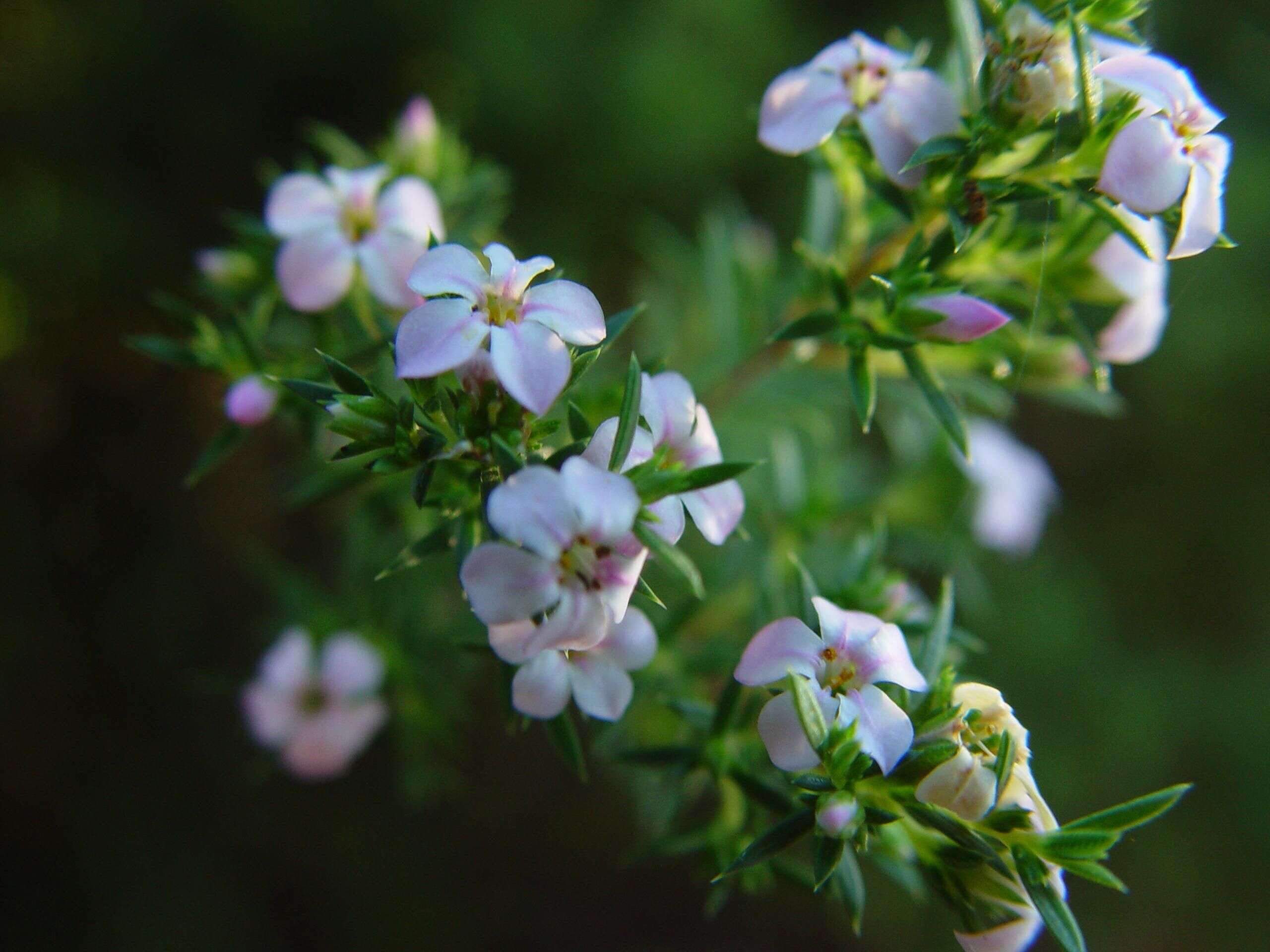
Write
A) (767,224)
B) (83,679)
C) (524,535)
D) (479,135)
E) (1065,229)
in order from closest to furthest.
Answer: (524,535) < (1065,229) < (83,679) < (479,135) < (767,224)

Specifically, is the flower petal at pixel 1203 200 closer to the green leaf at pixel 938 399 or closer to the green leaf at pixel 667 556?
the green leaf at pixel 938 399

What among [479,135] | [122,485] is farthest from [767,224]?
[122,485]

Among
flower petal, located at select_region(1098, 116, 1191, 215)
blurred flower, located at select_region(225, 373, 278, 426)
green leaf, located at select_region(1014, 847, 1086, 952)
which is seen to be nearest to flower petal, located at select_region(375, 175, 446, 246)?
blurred flower, located at select_region(225, 373, 278, 426)

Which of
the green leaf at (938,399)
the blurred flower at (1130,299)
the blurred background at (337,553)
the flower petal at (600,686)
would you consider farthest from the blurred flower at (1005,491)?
the flower petal at (600,686)

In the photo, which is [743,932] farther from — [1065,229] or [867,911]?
[1065,229]

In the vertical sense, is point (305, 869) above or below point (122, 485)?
below

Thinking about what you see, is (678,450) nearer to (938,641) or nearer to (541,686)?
(541,686)

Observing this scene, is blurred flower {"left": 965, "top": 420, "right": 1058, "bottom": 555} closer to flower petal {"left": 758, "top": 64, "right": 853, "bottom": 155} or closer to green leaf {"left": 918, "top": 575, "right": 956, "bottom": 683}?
green leaf {"left": 918, "top": 575, "right": 956, "bottom": 683}
